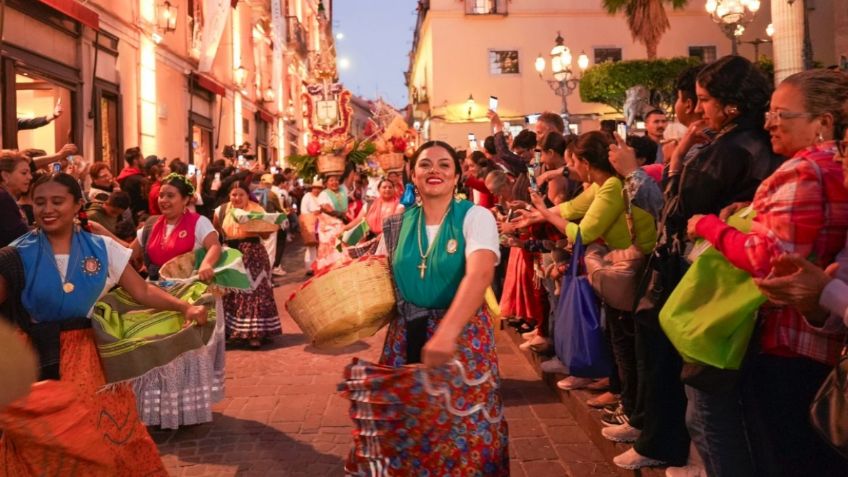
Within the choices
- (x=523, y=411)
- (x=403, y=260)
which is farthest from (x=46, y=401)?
(x=523, y=411)

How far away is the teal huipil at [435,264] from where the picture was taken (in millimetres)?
3309

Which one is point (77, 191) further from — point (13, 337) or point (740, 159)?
point (740, 159)

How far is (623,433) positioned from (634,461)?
404 millimetres

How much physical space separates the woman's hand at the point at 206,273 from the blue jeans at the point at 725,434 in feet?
12.1

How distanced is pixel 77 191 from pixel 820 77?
131 inches

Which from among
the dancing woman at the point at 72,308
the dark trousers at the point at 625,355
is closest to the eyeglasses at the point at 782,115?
the dark trousers at the point at 625,355

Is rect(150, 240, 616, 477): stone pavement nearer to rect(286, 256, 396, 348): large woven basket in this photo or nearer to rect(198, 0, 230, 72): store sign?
rect(286, 256, 396, 348): large woven basket

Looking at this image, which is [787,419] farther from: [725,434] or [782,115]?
[782,115]

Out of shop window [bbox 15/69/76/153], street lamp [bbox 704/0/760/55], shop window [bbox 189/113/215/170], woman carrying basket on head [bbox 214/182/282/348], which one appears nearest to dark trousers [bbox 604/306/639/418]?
woman carrying basket on head [bbox 214/182/282/348]

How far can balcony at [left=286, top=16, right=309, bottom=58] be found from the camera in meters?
36.3

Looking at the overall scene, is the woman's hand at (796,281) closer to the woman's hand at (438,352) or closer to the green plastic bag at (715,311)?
the green plastic bag at (715,311)

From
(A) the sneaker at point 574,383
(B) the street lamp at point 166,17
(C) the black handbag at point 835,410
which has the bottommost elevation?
(A) the sneaker at point 574,383

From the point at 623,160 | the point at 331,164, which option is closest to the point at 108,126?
the point at 331,164

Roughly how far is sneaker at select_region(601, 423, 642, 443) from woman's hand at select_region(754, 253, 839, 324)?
89.2 inches
